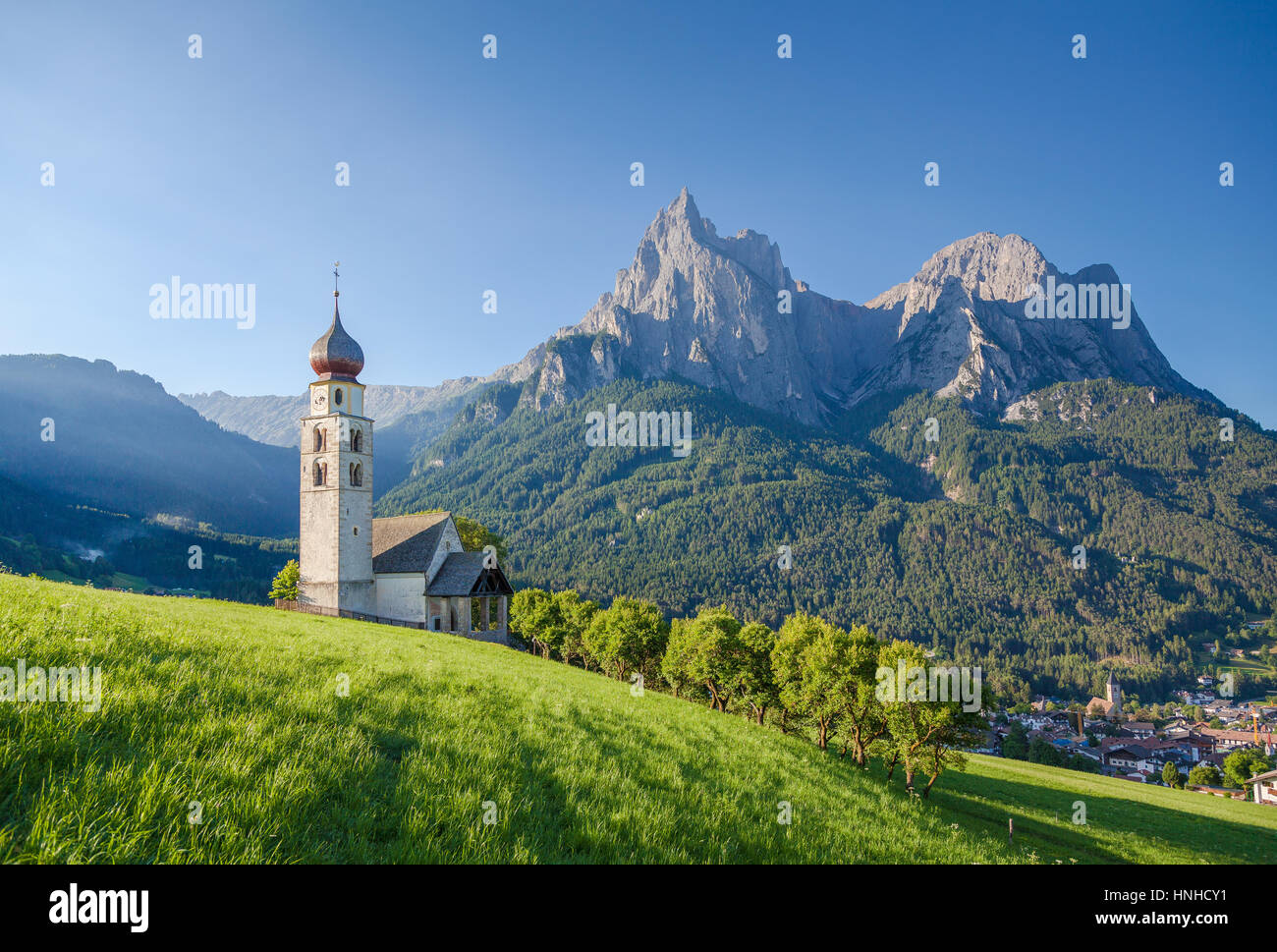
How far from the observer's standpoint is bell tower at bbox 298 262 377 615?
179 ft

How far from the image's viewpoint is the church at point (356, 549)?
54.9 metres

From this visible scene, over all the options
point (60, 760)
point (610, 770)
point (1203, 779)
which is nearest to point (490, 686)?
point (610, 770)

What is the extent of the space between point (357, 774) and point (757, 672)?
41.1m

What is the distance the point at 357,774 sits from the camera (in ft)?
21.2

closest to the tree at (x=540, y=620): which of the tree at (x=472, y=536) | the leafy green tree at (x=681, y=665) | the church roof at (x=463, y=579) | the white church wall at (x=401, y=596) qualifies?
the tree at (x=472, y=536)

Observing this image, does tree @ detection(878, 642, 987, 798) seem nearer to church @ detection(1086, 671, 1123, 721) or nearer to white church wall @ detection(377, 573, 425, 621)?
white church wall @ detection(377, 573, 425, 621)

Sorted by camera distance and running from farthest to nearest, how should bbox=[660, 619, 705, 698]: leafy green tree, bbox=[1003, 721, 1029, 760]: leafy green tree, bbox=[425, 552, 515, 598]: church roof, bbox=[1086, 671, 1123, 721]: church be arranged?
1. bbox=[1086, 671, 1123, 721]: church
2. bbox=[1003, 721, 1029, 760]: leafy green tree
3. bbox=[425, 552, 515, 598]: church roof
4. bbox=[660, 619, 705, 698]: leafy green tree

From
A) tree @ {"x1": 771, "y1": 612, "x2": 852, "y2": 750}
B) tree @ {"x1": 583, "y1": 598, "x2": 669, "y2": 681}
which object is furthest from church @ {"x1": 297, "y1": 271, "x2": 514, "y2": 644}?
tree @ {"x1": 771, "y1": 612, "x2": 852, "y2": 750}

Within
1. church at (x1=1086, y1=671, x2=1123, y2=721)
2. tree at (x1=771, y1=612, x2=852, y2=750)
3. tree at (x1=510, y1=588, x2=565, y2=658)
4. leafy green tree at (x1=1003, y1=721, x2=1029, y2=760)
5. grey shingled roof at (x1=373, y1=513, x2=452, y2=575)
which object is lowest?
church at (x1=1086, y1=671, x2=1123, y2=721)

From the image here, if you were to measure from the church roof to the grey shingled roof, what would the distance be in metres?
1.27

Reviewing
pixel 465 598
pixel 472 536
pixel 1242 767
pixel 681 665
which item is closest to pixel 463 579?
pixel 465 598

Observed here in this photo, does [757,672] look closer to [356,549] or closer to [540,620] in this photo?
[540,620]

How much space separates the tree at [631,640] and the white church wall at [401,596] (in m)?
17.0
